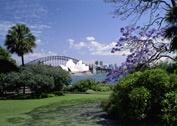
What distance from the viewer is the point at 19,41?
180 feet

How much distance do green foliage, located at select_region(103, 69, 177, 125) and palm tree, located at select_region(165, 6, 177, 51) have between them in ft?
20.6

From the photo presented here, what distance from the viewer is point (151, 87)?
14.2m

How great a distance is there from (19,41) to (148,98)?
42.7m

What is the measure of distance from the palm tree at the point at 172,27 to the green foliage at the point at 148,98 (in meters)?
6.29

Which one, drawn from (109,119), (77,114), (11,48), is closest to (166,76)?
(109,119)

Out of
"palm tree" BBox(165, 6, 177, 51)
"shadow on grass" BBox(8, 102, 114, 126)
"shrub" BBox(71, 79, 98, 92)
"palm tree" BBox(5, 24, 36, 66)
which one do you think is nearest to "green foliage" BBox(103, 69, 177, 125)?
"shadow on grass" BBox(8, 102, 114, 126)

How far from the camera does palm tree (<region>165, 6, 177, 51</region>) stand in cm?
2058

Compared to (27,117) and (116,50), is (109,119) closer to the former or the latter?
(27,117)

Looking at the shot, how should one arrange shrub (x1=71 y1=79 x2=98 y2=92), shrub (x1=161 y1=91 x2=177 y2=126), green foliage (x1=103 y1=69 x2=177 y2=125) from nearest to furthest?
shrub (x1=161 y1=91 x2=177 y2=126) < green foliage (x1=103 y1=69 x2=177 y2=125) < shrub (x1=71 y1=79 x2=98 y2=92)

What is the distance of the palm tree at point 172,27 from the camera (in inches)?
810

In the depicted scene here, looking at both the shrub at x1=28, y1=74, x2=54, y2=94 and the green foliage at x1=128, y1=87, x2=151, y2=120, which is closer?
the green foliage at x1=128, y1=87, x2=151, y2=120

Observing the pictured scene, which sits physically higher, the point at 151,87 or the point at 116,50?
the point at 116,50

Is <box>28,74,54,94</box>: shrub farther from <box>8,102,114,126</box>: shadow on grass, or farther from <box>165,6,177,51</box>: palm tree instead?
<box>165,6,177,51</box>: palm tree

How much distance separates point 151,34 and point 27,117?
8.82 metres
